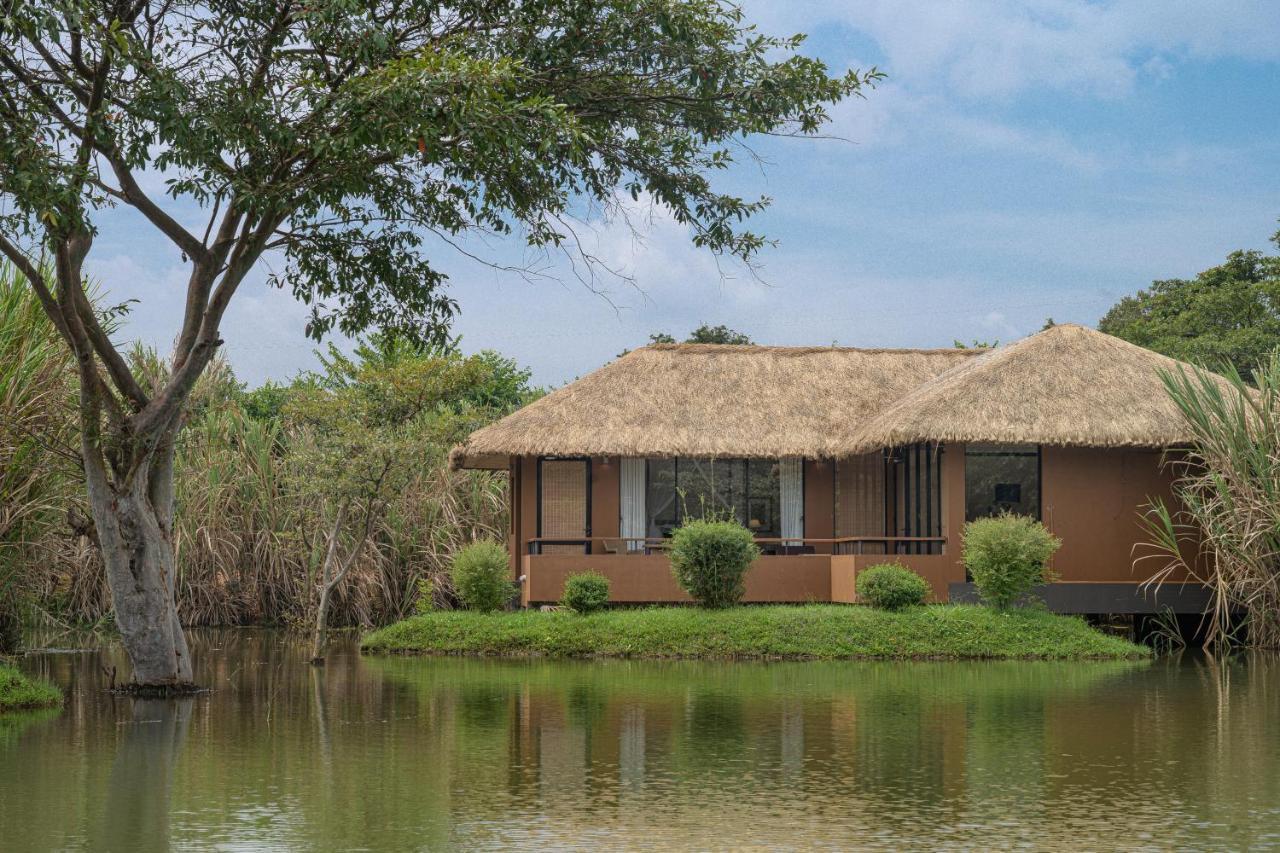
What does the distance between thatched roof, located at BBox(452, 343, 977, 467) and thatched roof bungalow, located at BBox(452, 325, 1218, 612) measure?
32mm

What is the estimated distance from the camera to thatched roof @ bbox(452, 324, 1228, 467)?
19.2 m

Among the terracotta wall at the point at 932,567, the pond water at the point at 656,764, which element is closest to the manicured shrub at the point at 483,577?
the terracotta wall at the point at 932,567

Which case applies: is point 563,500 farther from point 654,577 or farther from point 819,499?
point 819,499

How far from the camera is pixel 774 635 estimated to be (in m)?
18.0

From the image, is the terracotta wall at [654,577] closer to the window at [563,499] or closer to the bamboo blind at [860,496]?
the window at [563,499]

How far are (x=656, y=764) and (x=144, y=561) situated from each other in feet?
18.9

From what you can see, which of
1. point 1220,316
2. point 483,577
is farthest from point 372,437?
point 1220,316

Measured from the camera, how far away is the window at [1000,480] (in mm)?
20266

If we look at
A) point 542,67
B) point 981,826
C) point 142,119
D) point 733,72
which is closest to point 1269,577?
point 733,72

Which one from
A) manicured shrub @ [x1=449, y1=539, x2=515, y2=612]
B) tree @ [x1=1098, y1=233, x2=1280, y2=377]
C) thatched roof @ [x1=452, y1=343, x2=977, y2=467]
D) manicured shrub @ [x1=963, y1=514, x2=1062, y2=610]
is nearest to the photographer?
manicured shrub @ [x1=963, y1=514, x2=1062, y2=610]

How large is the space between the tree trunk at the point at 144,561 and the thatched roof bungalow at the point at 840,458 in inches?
319

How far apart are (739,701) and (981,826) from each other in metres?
5.76

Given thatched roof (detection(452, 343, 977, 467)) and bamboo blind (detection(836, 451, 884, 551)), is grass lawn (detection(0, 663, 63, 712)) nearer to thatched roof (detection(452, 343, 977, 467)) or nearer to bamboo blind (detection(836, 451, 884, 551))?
thatched roof (detection(452, 343, 977, 467))

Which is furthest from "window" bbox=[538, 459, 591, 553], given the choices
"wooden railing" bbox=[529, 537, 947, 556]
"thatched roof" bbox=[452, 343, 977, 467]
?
"thatched roof" bbox=[452, 343, 977, 467]
